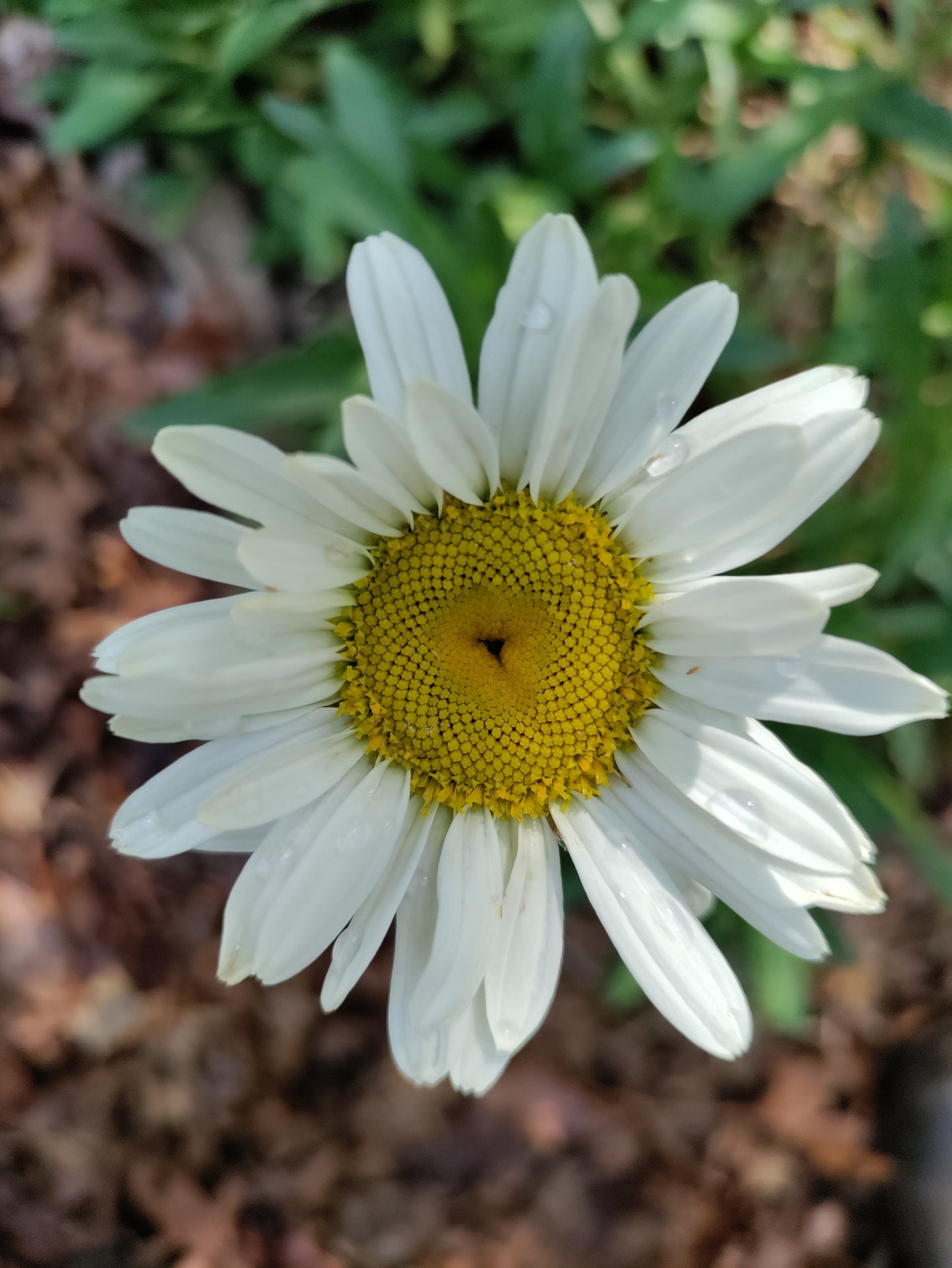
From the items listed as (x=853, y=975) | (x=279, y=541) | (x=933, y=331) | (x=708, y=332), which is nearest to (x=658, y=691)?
(x=708, y=332)

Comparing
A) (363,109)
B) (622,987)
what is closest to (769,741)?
(622,987)

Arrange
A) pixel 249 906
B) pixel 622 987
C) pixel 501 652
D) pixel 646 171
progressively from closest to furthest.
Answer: pixel 249 906 → pixel 501 652 → pixel 622 987 → pixel 646 171

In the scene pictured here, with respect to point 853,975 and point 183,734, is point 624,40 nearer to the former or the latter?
point 183,734

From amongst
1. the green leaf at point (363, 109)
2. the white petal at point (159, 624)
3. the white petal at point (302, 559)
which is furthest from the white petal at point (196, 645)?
the green leaf at point (363, 109)

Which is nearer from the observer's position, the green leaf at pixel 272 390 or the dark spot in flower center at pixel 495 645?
the dark spot in flower center at pixel 495 645

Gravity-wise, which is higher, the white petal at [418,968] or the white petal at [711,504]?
the white petal at [711,504]

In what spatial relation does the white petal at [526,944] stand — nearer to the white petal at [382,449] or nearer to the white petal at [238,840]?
the white petal at [238,840]

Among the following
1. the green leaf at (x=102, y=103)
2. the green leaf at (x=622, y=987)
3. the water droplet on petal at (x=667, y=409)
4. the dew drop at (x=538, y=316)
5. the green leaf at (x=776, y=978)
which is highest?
the green leaf at (x=102, y=103)

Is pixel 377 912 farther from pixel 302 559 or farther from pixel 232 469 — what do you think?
pixel 232 469
